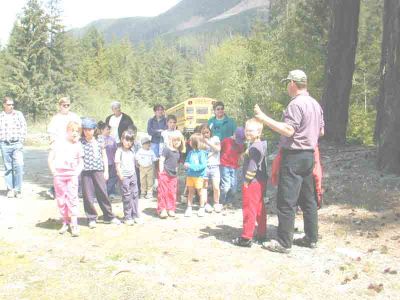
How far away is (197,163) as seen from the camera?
28.3 ft

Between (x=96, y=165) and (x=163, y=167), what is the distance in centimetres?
136

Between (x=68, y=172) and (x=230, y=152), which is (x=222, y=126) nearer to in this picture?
(x=230, y=152)

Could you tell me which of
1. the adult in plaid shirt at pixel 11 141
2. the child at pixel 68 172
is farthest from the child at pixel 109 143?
the child at pixel 68 172

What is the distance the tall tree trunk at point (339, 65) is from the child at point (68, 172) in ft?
24.7

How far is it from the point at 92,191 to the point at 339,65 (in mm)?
7761

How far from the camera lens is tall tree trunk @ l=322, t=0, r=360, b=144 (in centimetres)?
1227

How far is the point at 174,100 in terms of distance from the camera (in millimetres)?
77062

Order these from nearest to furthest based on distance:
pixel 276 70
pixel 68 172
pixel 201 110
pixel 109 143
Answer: pixel 68 172 → pixel 109 143 → pixel 276 70 → pixel 201 110

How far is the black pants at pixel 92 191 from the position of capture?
7.78 meters

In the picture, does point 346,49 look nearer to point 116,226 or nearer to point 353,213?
point 353,213

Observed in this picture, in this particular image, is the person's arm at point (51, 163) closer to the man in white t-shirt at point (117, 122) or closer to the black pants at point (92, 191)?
the black pants at point (92, 191)

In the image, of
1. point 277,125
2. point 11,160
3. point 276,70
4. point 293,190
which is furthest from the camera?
point 276,70

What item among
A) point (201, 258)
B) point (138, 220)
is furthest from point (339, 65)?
point (201, 258)

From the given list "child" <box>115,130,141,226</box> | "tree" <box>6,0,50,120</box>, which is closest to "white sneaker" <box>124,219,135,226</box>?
"child" <box>115,130,141,226</box>
